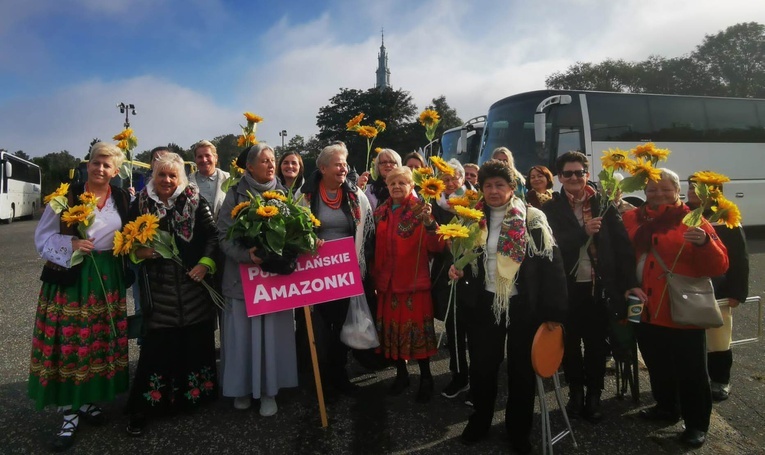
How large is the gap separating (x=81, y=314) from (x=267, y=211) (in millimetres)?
1507

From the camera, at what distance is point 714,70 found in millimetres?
40406

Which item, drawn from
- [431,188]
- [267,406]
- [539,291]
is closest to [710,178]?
[539,291]

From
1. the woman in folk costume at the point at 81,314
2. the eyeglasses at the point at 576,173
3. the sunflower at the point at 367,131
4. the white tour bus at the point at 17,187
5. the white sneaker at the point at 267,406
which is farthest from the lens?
the white tour bus at the point at 17,187

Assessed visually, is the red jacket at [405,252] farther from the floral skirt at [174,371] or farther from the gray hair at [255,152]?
the floral skirt at [174,371]

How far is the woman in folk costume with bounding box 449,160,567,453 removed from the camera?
297 cm

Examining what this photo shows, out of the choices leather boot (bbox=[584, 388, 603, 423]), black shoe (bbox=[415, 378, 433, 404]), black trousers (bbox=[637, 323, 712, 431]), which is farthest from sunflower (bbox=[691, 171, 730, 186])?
black shoe (bbox=[415, 378, 433, 404])

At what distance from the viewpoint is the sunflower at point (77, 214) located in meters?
3.01

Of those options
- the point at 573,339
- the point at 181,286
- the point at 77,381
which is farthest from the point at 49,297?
the point at 573,339

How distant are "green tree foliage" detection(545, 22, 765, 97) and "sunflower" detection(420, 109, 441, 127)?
3927cm

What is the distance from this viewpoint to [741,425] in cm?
339

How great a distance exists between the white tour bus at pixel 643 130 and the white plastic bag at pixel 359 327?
580 centimetres

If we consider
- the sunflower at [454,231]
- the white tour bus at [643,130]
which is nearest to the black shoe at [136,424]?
the sunflower at [454,231]

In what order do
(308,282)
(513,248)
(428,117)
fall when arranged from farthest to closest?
1. (428,117)
2. (308,282)
3. (513,248)

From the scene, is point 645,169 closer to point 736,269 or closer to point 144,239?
point 736,269
